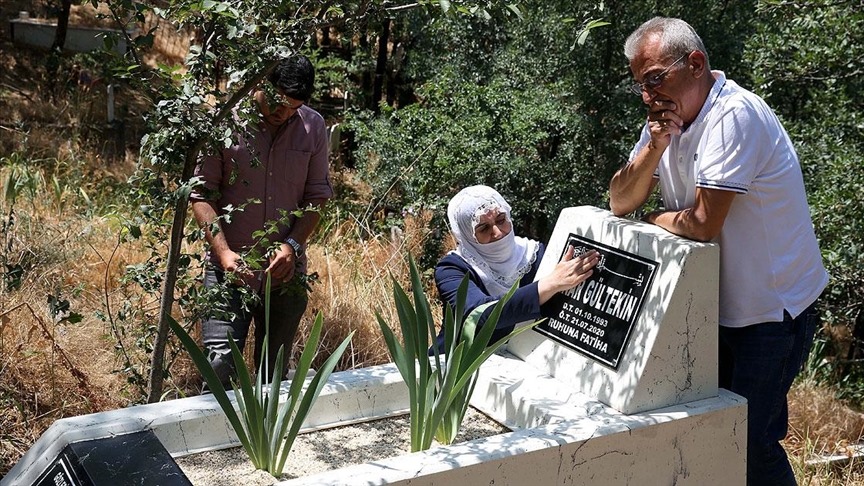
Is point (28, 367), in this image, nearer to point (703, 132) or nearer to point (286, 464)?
point (286, 464)

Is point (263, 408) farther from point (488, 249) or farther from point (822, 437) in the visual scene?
point (822, 437)

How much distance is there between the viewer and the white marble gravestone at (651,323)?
281 cm

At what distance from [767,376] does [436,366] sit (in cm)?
101

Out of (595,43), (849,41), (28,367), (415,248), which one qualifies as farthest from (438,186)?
(28,367)

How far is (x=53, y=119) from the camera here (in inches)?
419

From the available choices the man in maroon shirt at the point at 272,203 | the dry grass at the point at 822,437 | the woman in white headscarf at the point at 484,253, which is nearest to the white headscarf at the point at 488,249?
the woman in white headscarf at the point at 484,253

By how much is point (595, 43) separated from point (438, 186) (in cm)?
158

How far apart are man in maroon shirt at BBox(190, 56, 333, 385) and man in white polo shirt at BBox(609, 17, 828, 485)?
4.72 ft

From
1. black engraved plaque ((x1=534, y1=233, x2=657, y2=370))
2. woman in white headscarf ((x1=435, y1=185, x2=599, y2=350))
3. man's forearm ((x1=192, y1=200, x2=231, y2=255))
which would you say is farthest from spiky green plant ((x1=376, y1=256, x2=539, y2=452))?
man's forearm ((x1=192, y1=200, x2=231, y2=255))

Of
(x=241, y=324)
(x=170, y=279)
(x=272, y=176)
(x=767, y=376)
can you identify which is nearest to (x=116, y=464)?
(x=170, y=279)

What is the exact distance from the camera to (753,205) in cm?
282

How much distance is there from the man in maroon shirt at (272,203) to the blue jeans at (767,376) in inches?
65.1

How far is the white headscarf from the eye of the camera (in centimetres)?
366

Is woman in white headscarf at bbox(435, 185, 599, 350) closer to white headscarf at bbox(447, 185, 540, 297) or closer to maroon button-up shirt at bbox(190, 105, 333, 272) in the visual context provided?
white headscarf at bbox(447, 185, 540, 297)
